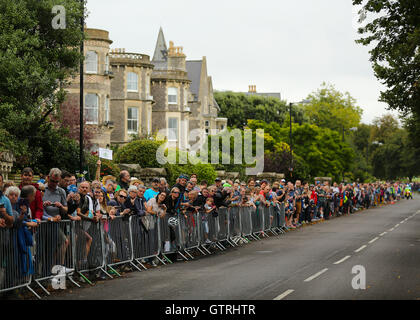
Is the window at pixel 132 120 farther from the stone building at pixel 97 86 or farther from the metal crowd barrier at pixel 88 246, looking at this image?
the metal crowd barrier at pixel 88 246

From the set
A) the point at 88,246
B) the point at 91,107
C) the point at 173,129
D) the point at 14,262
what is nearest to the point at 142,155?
the point at 91,107

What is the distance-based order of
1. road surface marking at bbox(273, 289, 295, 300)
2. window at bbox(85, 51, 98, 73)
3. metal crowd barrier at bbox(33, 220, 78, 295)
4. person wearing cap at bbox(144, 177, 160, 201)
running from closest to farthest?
road surface marking at bbox(273, 289, 295, 300) → metal crowd barrier at bbox(33, 220, 78, 295) → person wearing cap at bbox(144, 177, 160, 201) → window at bbox(85, 51, 98, 73)

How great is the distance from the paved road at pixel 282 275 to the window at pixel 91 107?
27992 mm

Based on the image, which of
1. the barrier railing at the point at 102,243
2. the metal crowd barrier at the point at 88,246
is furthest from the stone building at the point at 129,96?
the metal crowd barrier at the point at 88,246

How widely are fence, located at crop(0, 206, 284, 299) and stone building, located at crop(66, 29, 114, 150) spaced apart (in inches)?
1104

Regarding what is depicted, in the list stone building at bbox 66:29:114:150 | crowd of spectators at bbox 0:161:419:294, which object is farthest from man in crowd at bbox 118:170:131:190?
stone building at bbox 66:29:114:150

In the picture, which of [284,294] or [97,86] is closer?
[284,294]

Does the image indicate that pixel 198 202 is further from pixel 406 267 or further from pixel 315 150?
pixel 315 150

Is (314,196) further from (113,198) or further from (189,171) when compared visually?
(113,198)

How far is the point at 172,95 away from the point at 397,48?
40.8 metres

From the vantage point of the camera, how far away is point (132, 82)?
57.6m

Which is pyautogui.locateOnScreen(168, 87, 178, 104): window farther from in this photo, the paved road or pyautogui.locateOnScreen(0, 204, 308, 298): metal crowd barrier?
pyautogui.locateOnScreen(0, 204, 308, 298): metal crowd barrier

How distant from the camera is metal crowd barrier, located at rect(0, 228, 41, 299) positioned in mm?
10703

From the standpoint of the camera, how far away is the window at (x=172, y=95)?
65781mm
